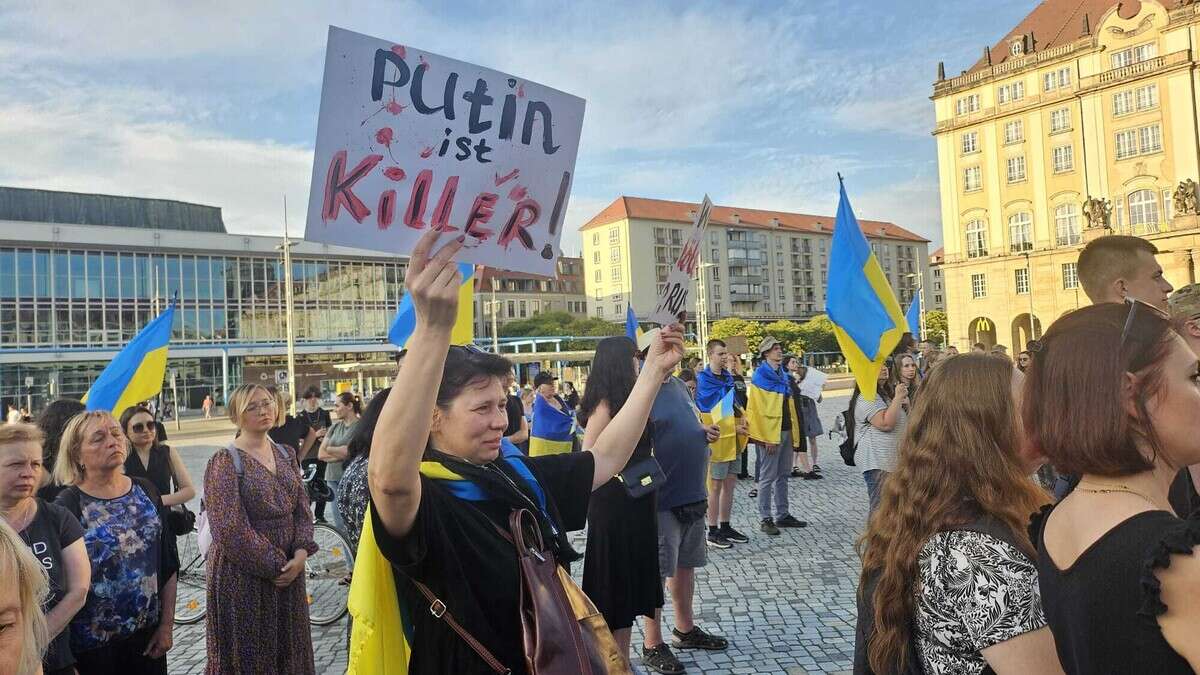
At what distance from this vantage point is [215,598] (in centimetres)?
399

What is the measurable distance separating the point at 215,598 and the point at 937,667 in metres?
3.54

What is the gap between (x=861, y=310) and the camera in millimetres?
6473

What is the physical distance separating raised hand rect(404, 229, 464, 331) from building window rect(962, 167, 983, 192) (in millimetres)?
67545

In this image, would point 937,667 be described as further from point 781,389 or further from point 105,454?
point 781,389

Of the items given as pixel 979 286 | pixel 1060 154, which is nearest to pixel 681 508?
pixel 1060 154

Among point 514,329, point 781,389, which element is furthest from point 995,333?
point 781,389

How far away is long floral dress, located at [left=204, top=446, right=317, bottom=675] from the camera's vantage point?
3953 millimetres

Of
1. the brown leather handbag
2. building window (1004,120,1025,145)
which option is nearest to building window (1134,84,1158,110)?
building window (1004,120,1025,145)

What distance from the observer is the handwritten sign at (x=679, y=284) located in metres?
3.68

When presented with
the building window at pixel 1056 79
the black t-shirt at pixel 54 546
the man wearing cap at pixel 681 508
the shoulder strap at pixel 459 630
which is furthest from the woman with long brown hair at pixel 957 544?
the building window at pixel 1056 79

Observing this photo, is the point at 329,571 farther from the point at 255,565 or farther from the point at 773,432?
the point at 773,432

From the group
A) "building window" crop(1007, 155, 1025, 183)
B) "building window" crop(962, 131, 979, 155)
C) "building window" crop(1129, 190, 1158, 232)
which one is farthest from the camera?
"building window" crop(962, 131, 979, 155)

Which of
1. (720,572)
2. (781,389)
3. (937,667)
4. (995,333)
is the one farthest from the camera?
(995,333)

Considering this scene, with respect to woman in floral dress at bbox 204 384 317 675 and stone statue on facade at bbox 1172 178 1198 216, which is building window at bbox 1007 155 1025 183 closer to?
stone statue on facade at bbox 1172 178 1198 216
